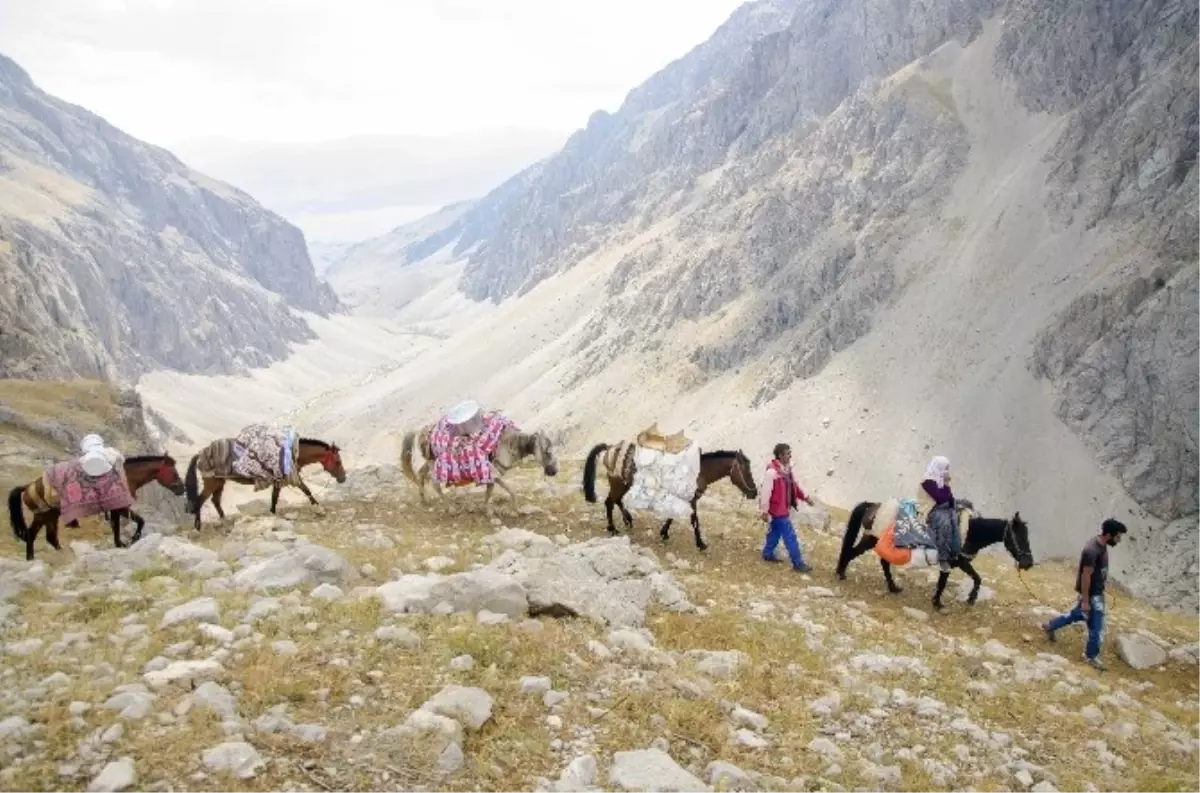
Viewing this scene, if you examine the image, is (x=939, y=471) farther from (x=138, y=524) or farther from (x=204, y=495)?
(x=138, y=524)

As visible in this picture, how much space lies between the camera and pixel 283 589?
9.61m

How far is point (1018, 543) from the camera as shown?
44.4 ft

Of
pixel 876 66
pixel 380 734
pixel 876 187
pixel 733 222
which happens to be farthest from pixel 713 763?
pixel 876 66

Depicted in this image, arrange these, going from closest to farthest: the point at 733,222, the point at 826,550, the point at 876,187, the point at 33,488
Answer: the point at 33,488 → the point at 826,550 → the point at 876,187 → the point at 733,222

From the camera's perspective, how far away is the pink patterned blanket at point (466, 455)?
51.3 feet

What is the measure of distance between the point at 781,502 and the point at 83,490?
1267 centimetres

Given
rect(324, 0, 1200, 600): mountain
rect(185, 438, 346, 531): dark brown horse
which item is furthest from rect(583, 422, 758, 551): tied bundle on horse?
rect(324, 0, 1200, 600): mountain

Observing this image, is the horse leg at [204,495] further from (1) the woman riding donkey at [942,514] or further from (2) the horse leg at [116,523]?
(1) the woman riding donkey at [942,514]

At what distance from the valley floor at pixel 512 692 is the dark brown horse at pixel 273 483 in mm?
3351

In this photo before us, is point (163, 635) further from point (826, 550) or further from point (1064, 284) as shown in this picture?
point (1064, 284)

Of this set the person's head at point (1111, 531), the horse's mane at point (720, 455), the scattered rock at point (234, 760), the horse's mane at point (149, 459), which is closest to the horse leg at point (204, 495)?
the horse's mane at point (149, 459)

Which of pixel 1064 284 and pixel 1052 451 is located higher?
pixel 1064 284

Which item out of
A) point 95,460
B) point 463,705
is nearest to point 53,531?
point 95,460

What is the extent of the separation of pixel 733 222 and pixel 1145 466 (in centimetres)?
8014
